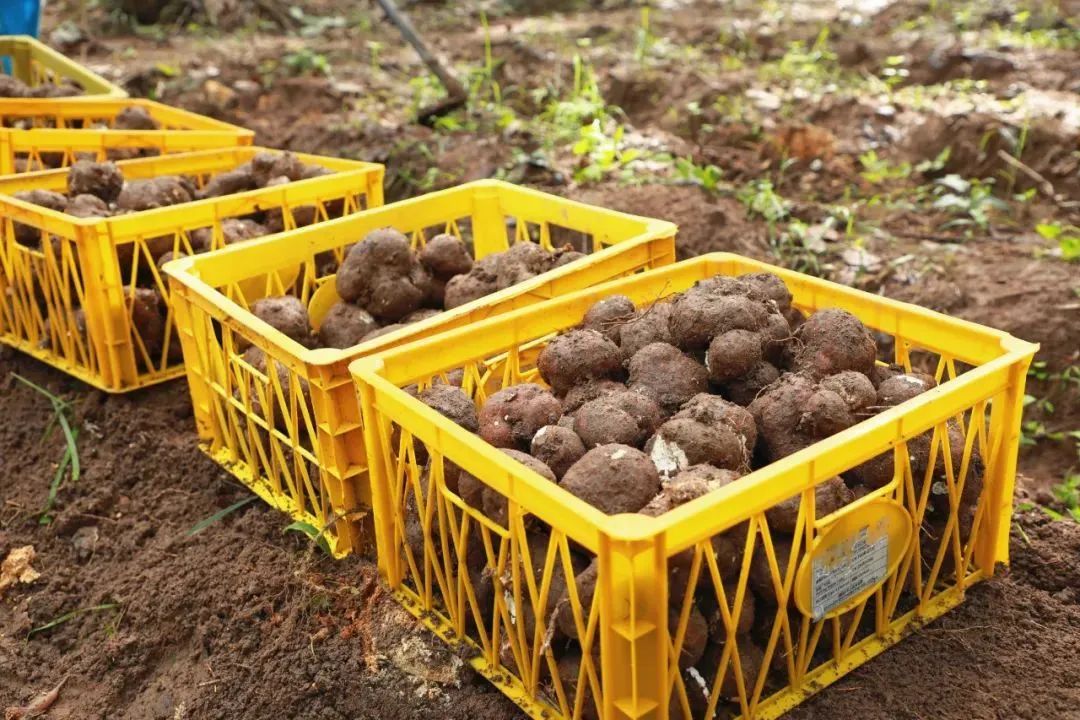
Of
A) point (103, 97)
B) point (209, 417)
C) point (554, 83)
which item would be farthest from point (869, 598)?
point (554, 83)

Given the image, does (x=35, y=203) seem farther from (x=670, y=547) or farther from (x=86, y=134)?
(x=670, y=547)

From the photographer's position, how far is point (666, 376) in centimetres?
213

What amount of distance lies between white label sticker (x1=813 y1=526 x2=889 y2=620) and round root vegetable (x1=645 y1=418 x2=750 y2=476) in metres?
0.23

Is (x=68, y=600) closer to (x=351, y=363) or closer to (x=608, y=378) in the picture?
(x=351, y=363)

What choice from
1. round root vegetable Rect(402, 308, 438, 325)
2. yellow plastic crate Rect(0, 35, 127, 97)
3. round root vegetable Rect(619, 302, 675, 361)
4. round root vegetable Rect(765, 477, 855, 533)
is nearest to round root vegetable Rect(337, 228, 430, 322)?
round root vegetable Rect(402, 308, 438, 325)

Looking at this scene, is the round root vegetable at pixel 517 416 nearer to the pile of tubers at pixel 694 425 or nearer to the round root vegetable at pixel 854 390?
the pile of tubers at pixel 694 425

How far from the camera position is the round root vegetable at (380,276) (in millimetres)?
2848

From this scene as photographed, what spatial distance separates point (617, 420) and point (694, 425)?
155 millimetres

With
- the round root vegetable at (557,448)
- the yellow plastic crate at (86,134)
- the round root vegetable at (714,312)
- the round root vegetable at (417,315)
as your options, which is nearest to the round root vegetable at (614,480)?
the round root vegetable at (557,448)

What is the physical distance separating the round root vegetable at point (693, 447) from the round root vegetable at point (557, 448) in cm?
14

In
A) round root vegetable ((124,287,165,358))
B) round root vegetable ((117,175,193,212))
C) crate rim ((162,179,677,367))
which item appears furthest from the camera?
round root vegetable ((117,175,193,212))

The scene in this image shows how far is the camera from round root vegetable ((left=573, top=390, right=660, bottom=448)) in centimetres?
196

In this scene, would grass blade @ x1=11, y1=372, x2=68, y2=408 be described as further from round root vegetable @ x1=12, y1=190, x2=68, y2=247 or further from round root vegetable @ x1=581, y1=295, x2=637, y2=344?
round root vegetable @ x1=581, y1=295, x2=637, y2=344

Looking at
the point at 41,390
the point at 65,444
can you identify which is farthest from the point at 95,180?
the point at 65,444
